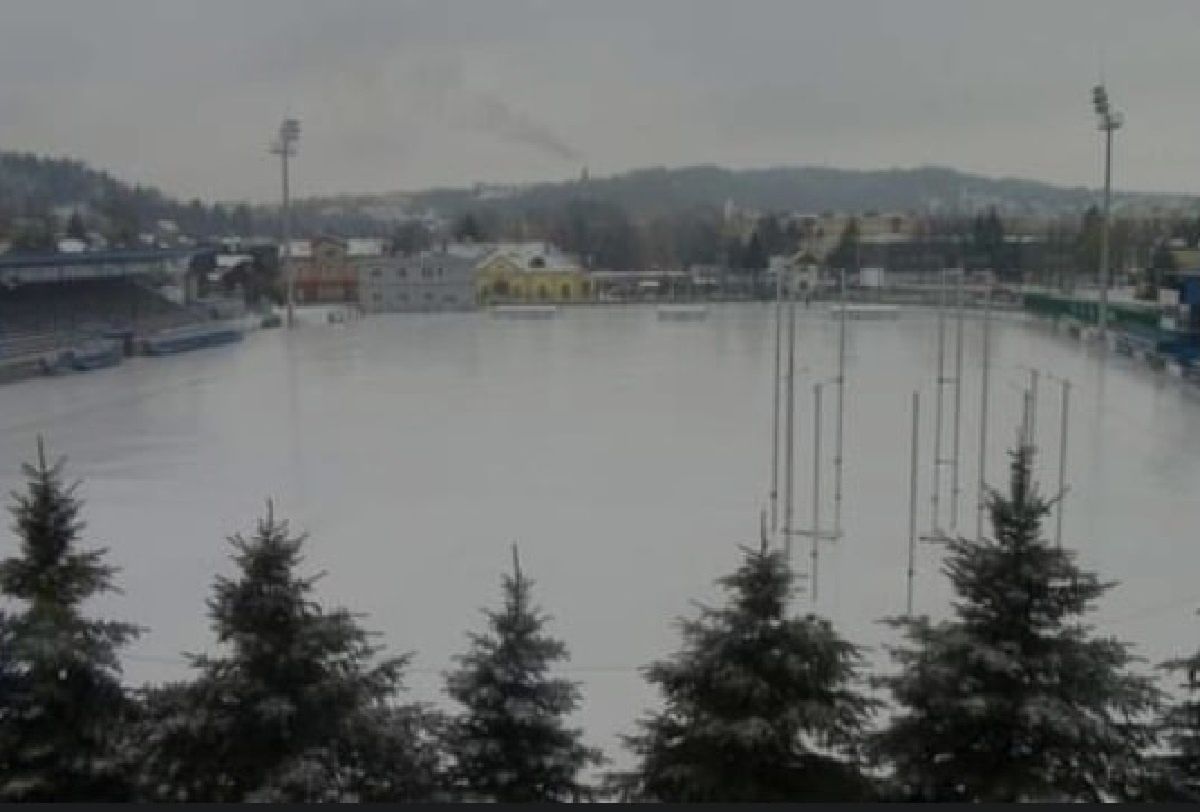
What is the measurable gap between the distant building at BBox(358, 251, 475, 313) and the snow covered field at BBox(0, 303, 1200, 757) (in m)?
12.5

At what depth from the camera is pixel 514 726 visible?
2535 mm

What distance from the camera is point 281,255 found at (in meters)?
33.0

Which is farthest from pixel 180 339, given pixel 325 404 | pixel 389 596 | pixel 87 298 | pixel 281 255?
pixel 389 596

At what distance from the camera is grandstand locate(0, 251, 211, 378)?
→ 1938cm

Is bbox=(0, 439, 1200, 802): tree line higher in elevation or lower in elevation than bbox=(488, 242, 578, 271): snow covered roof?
lower

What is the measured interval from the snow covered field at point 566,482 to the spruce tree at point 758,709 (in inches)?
67.7

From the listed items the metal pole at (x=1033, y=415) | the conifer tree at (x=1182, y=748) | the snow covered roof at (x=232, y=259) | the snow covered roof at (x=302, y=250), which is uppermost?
the snow covered roof at (x=302, y=250)

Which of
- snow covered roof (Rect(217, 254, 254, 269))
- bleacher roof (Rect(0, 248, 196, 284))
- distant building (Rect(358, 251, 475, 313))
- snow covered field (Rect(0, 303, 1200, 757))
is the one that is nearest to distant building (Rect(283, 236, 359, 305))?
snow covered roof (Rect(217, 254, 254, 269))

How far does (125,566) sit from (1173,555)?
4.98 metres

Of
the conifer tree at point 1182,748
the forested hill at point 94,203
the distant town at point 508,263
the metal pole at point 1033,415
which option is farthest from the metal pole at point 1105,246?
the forested hill at point 94,203

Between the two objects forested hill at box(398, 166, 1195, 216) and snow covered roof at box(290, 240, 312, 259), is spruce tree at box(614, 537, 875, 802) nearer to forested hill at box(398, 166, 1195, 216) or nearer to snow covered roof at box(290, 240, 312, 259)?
snow covered roof at box(290, 240, 312, 259)

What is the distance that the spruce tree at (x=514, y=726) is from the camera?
2.51 meters

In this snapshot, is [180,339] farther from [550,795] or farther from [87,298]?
[550,795]

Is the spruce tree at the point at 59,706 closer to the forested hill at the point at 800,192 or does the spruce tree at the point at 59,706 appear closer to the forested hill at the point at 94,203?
the forested hill at the point at 94,203
